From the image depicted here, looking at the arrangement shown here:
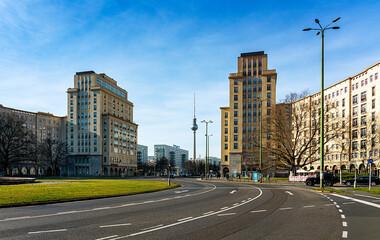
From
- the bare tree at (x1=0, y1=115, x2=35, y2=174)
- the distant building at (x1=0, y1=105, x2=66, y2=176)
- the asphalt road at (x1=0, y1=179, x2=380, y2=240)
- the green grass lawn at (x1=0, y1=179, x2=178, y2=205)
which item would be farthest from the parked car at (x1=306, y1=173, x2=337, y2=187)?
the distant building at (x1=0, y1=105, x2=66, y2=176)

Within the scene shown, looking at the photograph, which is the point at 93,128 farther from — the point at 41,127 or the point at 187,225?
the point at 187,225

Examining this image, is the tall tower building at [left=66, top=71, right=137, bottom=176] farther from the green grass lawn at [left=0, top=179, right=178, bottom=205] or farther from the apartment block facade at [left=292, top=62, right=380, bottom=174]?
the green grass lawn at [left=0, top=179, right=178, bottom=205]

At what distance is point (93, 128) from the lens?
111 metres

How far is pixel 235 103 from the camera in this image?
315 ft

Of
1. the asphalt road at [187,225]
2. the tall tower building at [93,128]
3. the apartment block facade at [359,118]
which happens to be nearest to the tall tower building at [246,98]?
the apartment block facade at [359,118]

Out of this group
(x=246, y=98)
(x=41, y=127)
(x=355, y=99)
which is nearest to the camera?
(x=355, y=99)

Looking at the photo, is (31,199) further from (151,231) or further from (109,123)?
(109,123)

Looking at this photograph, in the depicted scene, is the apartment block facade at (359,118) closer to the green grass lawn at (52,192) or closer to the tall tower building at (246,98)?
the tall tower building at (246,98)

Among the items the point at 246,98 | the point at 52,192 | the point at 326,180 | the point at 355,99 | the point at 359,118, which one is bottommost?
the point at 326,180

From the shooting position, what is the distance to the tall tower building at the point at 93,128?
110m

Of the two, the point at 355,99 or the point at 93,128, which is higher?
the point at 355,99

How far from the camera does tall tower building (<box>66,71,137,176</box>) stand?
110 metres

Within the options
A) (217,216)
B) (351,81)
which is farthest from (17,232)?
(351,81)

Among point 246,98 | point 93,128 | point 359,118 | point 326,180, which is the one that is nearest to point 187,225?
point 326,180
